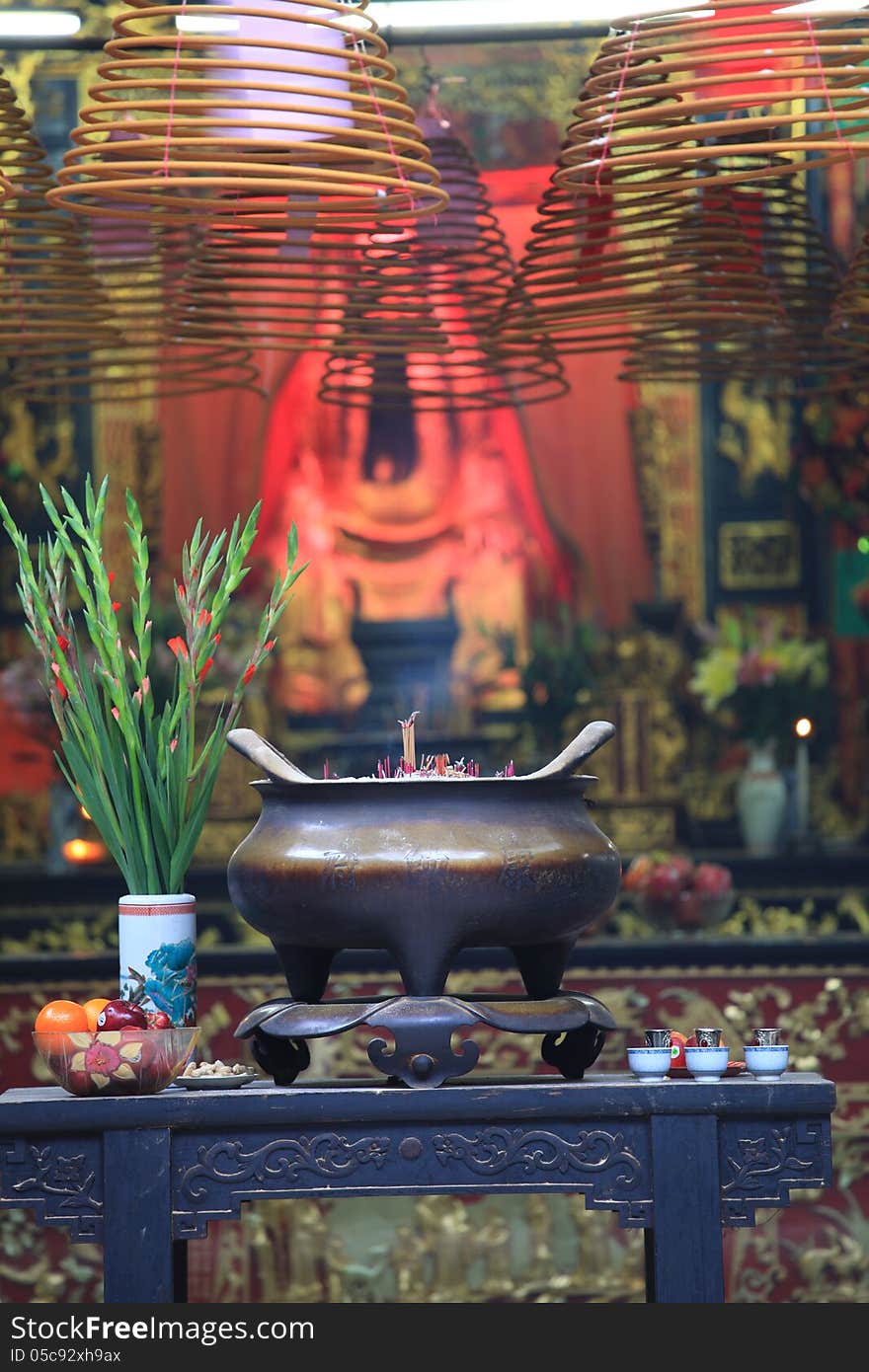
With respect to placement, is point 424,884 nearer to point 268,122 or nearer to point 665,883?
point 268,122

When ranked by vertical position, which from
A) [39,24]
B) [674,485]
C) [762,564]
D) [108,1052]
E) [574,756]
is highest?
[39,24]

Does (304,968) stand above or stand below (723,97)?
below

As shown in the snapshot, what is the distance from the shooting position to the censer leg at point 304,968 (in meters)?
2.25

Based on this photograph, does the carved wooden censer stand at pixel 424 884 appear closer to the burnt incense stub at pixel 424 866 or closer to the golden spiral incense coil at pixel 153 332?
the burnt incense stub at pixel 424 866

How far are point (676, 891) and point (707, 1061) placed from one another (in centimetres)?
255

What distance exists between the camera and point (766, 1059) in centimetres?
217

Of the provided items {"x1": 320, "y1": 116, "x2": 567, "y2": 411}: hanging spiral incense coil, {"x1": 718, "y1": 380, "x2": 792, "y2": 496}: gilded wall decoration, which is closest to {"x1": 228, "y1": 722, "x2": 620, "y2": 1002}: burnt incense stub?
{"x1": 320, "y1": 116, "x2": 567, "y2": 411}: hanging spiral incense coil

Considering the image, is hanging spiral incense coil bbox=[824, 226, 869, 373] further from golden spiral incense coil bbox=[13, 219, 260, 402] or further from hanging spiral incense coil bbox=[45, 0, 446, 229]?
golden spiral incense coil bbox=[13, 219, 260, 402]

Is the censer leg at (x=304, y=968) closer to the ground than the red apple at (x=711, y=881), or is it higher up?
higher up

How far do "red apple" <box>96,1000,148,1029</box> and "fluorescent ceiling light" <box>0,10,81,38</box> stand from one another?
3514 millimetres

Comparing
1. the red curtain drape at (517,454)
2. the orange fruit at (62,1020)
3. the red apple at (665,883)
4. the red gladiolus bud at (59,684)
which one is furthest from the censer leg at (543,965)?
the red curtain drape at (517,454)

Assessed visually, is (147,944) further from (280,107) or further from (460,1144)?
(280,107)

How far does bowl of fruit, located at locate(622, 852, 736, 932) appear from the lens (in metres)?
4.70

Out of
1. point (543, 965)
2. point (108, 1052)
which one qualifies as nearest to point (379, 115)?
point (543, 965)
